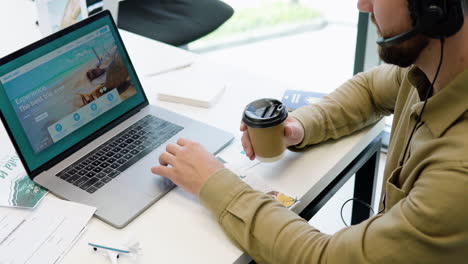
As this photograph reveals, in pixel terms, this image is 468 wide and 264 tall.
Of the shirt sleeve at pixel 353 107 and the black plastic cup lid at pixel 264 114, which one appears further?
the shirt sleeve at pixel 353 107

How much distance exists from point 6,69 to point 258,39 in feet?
8.29

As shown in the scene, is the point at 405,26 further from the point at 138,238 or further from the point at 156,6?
the point at 156,6

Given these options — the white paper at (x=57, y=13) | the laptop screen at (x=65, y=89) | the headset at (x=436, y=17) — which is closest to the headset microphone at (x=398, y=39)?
the headset at (x=436, y=17)

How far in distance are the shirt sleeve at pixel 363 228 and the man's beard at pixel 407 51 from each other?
0.24 meters

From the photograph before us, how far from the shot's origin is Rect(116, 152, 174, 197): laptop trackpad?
108cm

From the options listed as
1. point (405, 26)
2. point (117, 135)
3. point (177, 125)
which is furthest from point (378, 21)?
point (117, 135)

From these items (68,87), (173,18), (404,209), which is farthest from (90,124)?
(173,18)

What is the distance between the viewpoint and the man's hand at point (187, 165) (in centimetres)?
103

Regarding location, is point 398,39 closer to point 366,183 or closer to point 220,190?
point 220,190

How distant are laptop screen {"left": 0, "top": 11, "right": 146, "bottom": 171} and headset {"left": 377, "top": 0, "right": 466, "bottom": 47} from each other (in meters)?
0.72

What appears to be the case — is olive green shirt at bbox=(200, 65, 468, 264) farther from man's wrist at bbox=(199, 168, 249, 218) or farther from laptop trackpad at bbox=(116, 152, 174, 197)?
laptop trackpad at bbox=(116, 152, 174, 197)

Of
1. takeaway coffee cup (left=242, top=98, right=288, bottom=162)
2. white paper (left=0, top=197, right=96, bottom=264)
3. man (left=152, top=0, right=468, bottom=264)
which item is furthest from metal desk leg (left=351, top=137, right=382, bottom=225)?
white paper (left=0, top=197, right=96, bottom=264)

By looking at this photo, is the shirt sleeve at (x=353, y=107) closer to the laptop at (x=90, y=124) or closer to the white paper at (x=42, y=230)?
the laptop at (x=90, y=124)

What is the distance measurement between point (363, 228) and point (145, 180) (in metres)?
0.49
